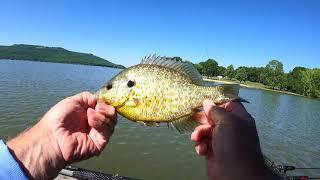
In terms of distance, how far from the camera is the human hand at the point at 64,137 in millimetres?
3453

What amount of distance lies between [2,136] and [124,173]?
7.98 metres

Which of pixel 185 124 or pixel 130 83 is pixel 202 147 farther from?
pixel 130 83

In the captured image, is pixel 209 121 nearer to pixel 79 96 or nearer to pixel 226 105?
pixel 226 105

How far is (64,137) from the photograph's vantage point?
360 centimetres

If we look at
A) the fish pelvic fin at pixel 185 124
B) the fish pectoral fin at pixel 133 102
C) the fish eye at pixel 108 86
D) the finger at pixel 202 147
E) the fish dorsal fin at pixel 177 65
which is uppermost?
the fish dorsal fin at pixel 177 65

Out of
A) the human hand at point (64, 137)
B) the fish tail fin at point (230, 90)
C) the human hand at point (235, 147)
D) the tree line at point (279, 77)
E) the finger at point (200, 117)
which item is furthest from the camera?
the tree line at point (279, 77)

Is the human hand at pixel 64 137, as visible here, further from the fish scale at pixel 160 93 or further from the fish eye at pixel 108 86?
the fish scale at pixel 160 93

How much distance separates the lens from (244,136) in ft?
8.03

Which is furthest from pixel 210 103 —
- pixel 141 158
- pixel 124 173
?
pixel 141 158

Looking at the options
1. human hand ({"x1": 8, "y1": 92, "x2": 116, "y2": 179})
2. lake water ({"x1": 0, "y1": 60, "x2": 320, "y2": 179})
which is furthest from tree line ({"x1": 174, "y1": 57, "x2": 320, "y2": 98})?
human hand ({"x1": 8, "y1": 92, "x2": 116, "y2": 179})

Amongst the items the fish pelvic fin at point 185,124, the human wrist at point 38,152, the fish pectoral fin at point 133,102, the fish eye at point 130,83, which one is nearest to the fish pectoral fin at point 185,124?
the fish pelvic fin at point 185,124

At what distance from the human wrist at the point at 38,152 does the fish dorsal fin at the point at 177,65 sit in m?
1.31

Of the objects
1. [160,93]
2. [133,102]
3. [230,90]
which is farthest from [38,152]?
[230,90]

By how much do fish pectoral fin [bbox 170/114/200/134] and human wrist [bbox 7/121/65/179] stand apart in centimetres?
131
